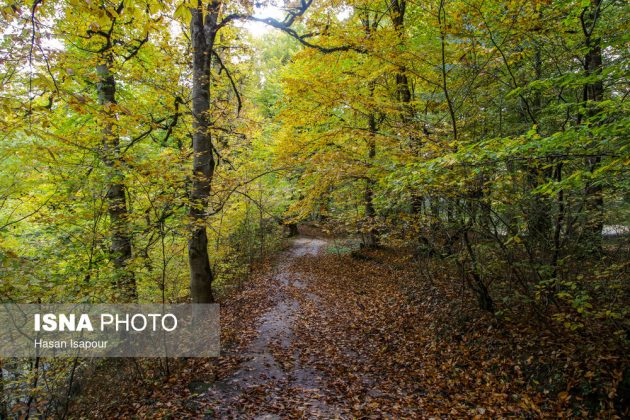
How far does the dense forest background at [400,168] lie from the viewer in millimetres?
4613

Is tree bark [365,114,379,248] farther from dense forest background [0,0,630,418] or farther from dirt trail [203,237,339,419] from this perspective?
dirt trail [203,237,339,419]

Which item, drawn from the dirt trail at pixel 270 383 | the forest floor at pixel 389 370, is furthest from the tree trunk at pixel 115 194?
the dirt trail at pixel 270 383

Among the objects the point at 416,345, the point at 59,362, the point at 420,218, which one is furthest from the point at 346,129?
the point at 59,362

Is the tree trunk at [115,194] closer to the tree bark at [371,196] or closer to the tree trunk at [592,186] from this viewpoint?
the tree bark at [371,196]

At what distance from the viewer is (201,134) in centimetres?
698

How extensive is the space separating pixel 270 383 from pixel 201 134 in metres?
5.22

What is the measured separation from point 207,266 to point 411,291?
6181 millimetres

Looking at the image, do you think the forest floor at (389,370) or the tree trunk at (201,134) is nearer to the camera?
the forest floor at (389,370)

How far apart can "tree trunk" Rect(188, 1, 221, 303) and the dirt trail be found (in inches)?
75.4

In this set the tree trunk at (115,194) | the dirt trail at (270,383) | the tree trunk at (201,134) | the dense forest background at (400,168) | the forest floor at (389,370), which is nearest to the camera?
the dense forest background at (400,168)

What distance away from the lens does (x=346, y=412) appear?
196 inches

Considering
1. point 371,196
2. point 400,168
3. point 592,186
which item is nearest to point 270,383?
point 400,168

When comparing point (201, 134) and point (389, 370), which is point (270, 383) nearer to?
point (389, 370)

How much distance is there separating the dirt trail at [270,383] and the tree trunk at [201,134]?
1915 millimetres
